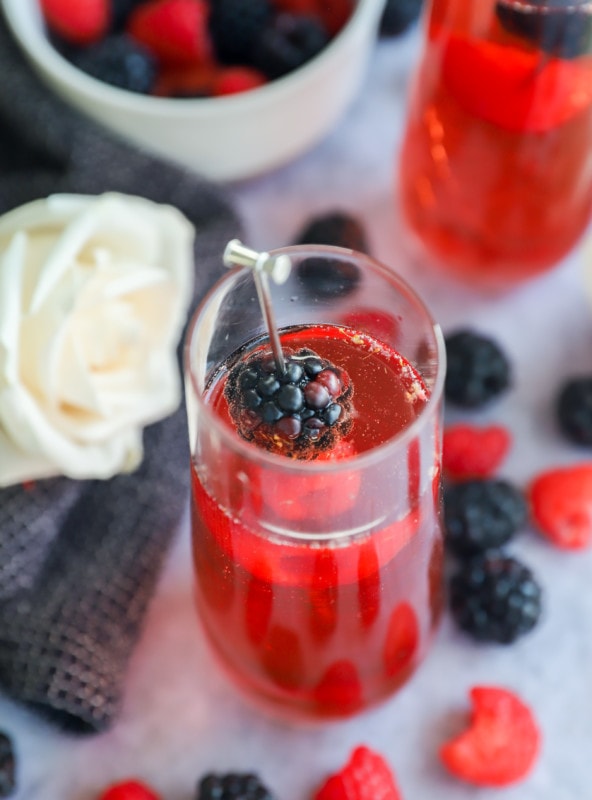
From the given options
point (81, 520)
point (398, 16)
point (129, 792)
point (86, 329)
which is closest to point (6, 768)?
point (129, 792)

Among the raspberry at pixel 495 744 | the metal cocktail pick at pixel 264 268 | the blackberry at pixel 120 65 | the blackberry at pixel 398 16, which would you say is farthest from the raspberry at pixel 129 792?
the blackberry at pixel 398 16

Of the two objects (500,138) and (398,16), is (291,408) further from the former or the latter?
(398,16)

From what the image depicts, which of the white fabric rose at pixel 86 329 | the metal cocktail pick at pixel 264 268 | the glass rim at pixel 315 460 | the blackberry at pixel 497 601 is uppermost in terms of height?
the metal cocktail pick at pixel 264 268

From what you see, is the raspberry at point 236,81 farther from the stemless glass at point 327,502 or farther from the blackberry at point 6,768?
the blackberry at point 6,768

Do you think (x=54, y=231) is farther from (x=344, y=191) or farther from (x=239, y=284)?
(x=344, y=191)

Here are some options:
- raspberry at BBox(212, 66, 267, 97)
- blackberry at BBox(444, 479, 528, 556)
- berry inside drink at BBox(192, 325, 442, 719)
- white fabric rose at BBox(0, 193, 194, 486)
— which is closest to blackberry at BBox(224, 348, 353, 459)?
berry inside drink at BBox(192, 325, 442, 719)
